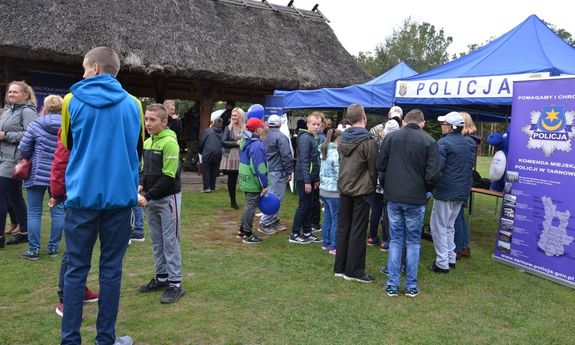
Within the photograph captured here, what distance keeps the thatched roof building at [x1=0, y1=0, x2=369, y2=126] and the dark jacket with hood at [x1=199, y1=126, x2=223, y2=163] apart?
210cm

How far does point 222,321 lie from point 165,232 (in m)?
0.89

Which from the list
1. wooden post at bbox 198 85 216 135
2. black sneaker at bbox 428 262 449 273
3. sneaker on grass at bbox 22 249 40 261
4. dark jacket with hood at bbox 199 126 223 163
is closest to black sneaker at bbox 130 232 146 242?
sneaker on grass at bbox 22 249 40 261

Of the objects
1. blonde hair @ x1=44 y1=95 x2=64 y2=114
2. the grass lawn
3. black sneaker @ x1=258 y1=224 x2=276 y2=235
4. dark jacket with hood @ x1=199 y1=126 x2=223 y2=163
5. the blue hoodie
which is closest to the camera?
the blue hoodie

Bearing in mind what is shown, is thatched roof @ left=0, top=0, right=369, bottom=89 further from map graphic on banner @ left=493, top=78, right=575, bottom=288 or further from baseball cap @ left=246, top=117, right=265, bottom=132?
map graphic on banner @ left=493, top=78, right=575, bottom=288

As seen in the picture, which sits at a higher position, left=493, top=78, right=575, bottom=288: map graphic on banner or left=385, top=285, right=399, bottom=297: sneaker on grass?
left=493, top=78, right=575, bottom=288: map graphic on banner

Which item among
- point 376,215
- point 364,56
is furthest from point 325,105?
point 364,56

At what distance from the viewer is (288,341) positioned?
3.26 metres

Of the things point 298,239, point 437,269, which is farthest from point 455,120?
point 298,239

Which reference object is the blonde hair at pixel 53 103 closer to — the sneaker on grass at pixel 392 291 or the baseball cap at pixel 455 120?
the sneaker on grass at pixel 392 291

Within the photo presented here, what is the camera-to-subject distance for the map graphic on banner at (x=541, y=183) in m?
4.85

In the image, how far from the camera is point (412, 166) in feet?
14.0

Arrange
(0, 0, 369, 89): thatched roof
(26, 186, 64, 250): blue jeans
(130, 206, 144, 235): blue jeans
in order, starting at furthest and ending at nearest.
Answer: (0, 0, 369, 89): thatched roof, (130, 206, 144, 235): blue jeans, (26, 186, 64, 250): blue jeans

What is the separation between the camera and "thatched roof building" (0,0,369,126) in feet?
31.1

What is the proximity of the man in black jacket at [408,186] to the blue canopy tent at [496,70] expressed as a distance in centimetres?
183
